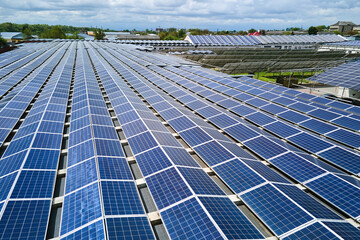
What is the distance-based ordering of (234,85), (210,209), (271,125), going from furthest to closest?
(234,85) < (271,125) < (210,209)

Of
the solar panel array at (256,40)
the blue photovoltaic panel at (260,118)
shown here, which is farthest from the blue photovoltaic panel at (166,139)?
the solar panel array at (256,40)

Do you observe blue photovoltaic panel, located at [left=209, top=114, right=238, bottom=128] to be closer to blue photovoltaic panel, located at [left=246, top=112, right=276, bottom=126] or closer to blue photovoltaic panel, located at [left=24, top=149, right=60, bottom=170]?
blue photovoltaic panel, located at [left=246, top=112, right=276, bottom=126]

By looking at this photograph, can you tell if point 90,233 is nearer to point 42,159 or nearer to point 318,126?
point 42,159

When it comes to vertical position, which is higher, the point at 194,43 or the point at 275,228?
the point at 194,43

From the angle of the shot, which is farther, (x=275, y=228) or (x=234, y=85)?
(x=234, y=85)

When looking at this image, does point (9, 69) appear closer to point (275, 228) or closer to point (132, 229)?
point (132, 229)

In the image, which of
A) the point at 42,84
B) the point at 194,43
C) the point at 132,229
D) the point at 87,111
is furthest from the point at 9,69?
the point at 194,43

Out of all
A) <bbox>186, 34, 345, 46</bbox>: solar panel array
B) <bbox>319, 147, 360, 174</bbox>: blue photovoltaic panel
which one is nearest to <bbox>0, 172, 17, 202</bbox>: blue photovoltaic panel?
<bbox>319, 147, 360, 174</bbox>: blue photovoltaic panel

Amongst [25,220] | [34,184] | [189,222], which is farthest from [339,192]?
[34,184]

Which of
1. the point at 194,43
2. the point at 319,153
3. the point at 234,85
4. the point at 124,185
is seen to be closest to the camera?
the point at 124,185
